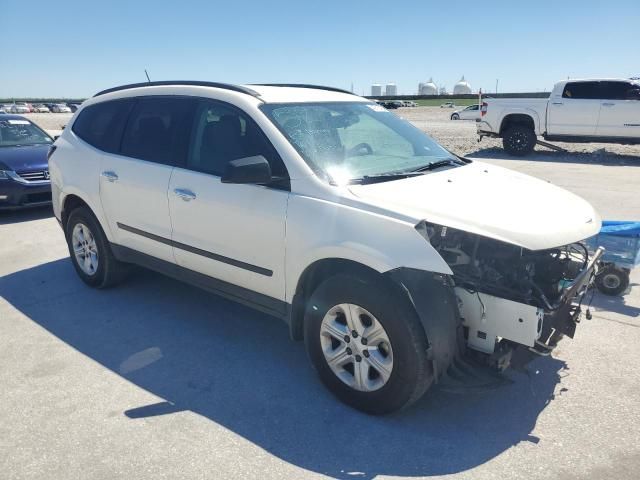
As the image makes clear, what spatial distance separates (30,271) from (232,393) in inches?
142

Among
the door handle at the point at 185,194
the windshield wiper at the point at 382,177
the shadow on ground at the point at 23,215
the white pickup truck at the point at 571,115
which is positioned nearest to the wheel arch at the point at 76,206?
the door handle at the point at 185,194

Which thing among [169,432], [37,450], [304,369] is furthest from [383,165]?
[37,450]

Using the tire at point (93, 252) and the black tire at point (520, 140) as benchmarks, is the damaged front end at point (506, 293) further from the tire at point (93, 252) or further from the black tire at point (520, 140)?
the black tire at point (520, 140)

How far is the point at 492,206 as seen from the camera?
2.98 m

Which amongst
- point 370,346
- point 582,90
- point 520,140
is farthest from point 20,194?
point 582,90

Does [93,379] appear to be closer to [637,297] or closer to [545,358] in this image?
[545,358]

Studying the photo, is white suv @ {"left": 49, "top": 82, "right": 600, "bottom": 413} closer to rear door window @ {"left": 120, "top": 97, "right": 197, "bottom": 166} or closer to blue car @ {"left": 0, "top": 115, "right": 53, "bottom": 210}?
rear door window @ {"left": 120, "top": 97, "right": 197, "bottom": 166}

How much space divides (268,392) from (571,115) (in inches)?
551

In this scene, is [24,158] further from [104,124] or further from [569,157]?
[569,157]

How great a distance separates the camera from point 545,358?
144 inches

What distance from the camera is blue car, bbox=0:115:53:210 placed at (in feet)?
26.0

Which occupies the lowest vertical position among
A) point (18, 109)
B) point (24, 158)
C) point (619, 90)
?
point (24, 158)

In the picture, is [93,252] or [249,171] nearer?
[249,171]

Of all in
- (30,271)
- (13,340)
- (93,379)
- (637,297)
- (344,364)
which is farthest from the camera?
(30,271)
